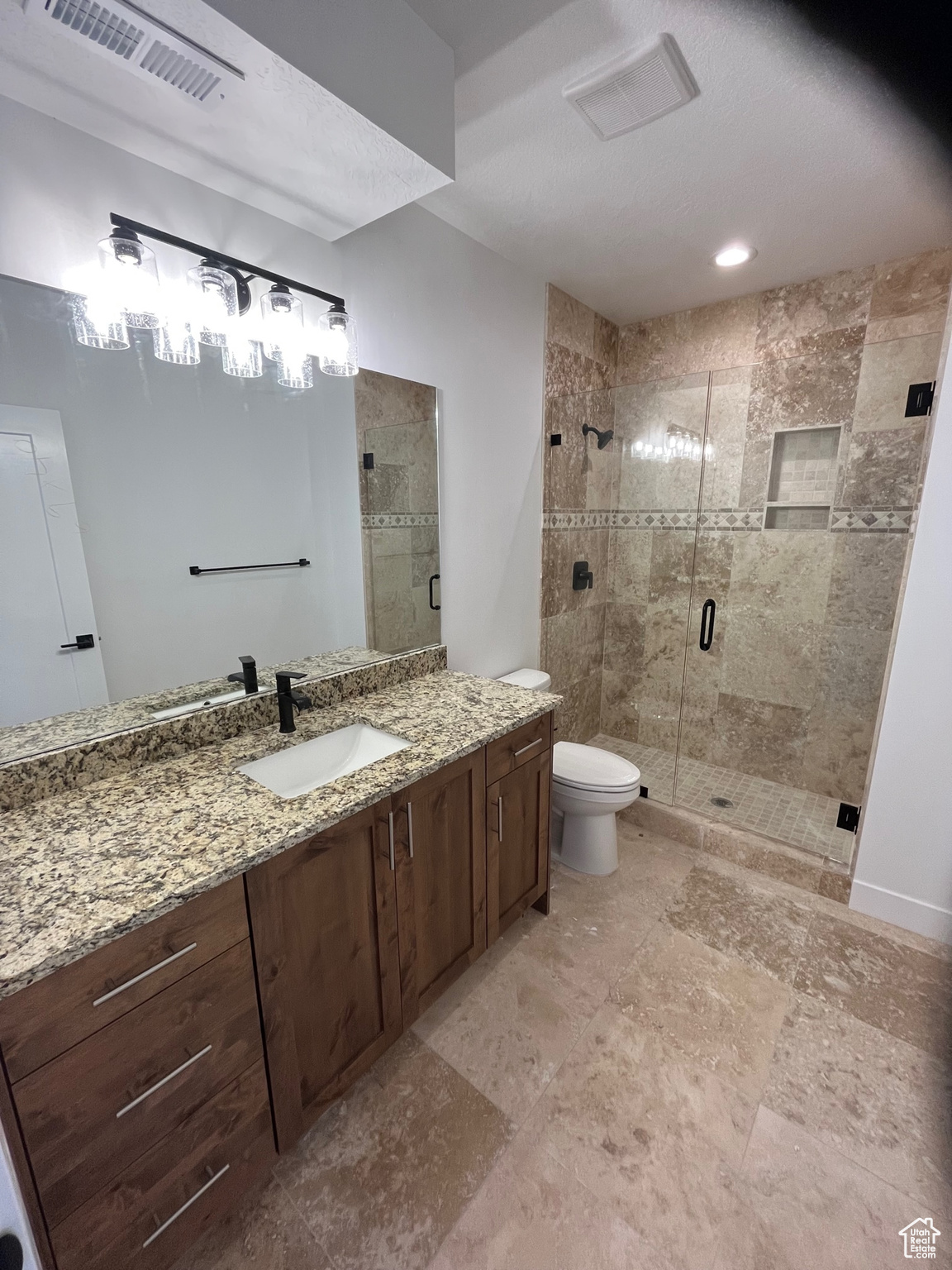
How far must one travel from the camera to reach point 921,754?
72.5 inches

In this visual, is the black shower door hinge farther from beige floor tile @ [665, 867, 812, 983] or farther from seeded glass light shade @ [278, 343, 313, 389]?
seeded glass light shade @ [278, 343, 313, 389]

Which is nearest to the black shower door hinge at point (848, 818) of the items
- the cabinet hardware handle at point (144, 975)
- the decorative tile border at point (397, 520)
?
the decorative tile border at point (397, 520)

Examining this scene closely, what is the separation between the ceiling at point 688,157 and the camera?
1171mm

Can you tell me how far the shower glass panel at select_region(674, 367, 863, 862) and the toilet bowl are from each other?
607 millimetres

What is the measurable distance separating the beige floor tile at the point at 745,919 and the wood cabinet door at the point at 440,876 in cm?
91

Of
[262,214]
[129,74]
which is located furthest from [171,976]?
[262,214]

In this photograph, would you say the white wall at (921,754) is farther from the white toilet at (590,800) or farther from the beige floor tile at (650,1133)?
the beige floor tile at (650,1133)

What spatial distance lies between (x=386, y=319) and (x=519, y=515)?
101 centimetres

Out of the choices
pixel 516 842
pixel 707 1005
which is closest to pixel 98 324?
pixel 516 842

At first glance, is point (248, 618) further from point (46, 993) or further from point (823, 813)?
point (823, 813)

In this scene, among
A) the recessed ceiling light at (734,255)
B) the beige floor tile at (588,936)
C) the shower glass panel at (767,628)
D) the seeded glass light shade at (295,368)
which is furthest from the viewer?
the shower glass panel at (767,628)

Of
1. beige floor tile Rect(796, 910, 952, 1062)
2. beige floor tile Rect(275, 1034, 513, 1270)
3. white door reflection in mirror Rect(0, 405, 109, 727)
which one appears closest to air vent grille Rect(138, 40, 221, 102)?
white door reflection in mirror Rect(0, 405, 109, 727)

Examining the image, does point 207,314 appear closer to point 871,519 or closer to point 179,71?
point 179,71

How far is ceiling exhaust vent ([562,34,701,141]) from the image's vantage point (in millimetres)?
1227
